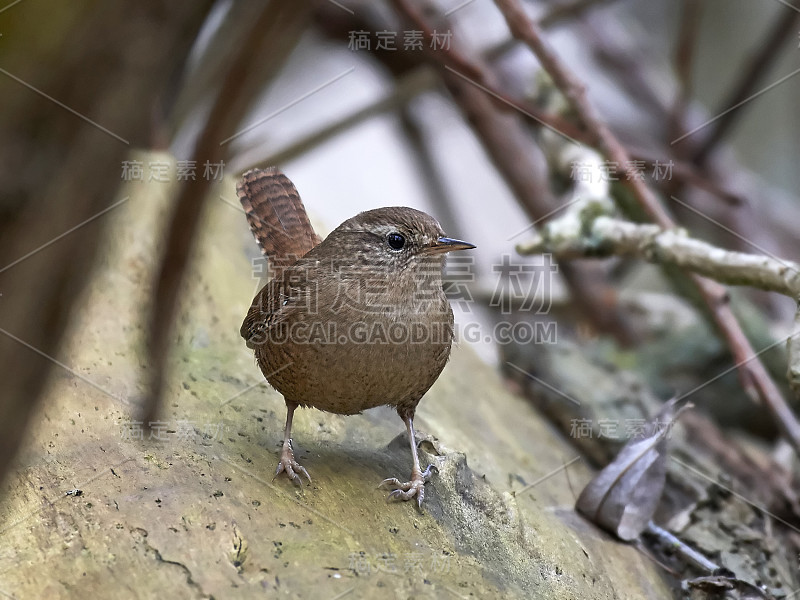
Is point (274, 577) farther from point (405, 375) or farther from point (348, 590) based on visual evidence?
point (405, 375)

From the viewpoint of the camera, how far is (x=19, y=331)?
3.04 feet

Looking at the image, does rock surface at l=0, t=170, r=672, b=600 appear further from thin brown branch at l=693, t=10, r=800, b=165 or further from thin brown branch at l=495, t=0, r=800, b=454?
thin brown branch at l=693, t=10, r=800, b=165

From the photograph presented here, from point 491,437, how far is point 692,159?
352 centimetres

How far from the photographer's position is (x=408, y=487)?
2.43m

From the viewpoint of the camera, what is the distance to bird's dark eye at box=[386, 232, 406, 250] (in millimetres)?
2543

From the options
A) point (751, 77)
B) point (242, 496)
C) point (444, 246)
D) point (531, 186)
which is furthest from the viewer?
point (751, 77)

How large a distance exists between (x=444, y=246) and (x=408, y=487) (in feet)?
2.51

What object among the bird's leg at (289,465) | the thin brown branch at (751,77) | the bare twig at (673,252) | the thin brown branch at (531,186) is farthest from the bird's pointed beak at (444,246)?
the thin brown branch at (751,77)

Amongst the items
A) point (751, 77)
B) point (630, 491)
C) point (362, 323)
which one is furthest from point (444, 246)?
point (751, 77)

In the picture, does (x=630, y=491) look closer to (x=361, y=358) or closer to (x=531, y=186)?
(x=361, y=358)

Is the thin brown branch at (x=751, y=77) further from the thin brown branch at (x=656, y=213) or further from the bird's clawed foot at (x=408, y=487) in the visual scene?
the bird's clawed foot at (x=408, y=487)

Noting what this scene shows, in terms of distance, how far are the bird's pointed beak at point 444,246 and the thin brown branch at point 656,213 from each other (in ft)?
3.66

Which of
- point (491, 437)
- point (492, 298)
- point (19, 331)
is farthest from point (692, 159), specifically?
point (19, 331)

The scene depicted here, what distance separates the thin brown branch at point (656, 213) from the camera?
9.64 feet
